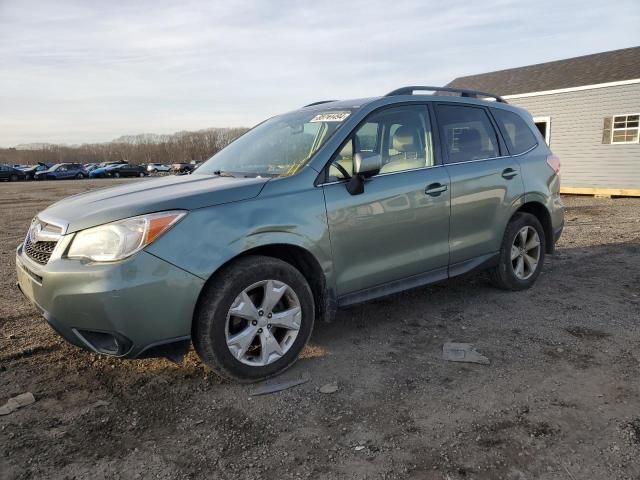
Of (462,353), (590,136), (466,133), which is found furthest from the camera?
(590,136)

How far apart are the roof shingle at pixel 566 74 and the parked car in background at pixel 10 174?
37687 mm

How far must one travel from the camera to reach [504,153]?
187 inches

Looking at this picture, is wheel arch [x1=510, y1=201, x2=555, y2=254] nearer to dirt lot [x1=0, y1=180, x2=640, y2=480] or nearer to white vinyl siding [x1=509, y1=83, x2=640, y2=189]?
dirt lot [x1=0, y1=180, x2=640, y2=480]

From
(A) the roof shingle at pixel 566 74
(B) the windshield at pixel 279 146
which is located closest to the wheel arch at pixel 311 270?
(B) the windshield at pixel 279 146

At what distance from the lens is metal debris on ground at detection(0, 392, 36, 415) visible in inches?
114

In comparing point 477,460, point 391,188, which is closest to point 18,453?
point 477,460

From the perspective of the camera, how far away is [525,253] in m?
5.02

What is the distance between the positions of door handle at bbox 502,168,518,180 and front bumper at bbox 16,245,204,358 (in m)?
3.10

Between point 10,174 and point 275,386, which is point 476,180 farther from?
point 10,174

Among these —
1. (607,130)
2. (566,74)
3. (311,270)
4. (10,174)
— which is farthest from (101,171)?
(311,270)

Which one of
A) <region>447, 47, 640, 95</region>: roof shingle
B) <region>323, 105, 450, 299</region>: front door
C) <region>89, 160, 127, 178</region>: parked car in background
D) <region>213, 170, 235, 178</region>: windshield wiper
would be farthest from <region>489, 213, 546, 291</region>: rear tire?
<region>89, 160, 127, 178</region>: parked car in background

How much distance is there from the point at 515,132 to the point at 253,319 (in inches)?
135

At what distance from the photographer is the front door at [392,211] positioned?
11.4ft

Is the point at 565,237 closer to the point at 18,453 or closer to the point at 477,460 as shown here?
the point at 477,460
